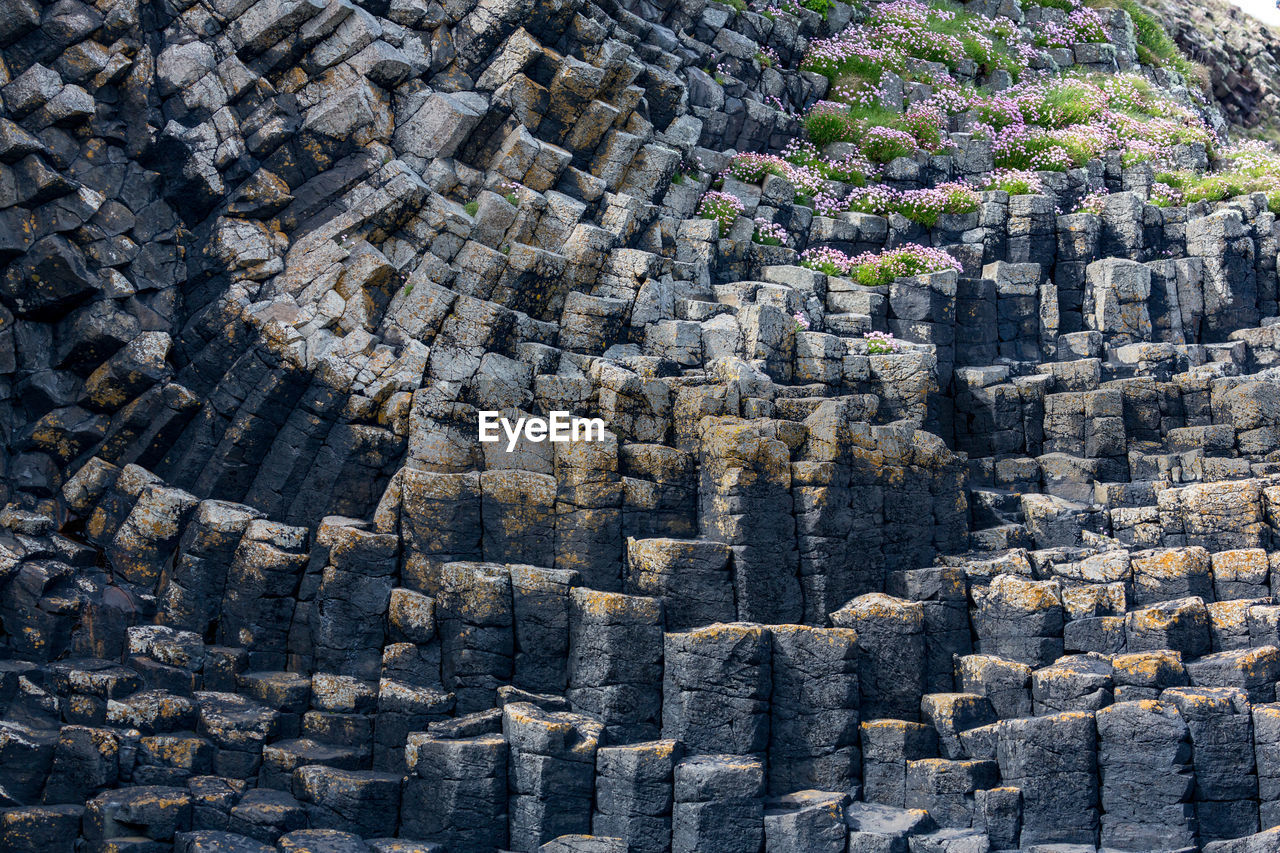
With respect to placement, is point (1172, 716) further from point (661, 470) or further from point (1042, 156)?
point (1042, 156)

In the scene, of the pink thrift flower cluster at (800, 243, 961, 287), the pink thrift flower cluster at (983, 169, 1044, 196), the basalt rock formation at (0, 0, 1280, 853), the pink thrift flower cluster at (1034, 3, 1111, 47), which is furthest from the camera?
the pink thrift flower cluster at (1034, 3, 1111, 47)

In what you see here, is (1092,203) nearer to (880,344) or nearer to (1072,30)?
(880,344)

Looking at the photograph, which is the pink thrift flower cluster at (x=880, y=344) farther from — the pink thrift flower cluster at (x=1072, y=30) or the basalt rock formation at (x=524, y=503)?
the pink thrift flower cluster at (x=1072, y=30)

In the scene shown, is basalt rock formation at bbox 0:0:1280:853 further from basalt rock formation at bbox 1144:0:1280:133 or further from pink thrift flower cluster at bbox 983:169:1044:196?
basalt rock formation at bbox 1144:0:1280:133

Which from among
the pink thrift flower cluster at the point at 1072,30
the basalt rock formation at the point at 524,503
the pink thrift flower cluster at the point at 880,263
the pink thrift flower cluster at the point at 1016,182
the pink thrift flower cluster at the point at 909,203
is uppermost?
the pink thrift flower cluster at the point at 1072,30

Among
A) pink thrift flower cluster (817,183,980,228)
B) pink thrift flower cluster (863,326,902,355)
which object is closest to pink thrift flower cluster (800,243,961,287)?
pink thrift flower cluster (817,183,980,228)

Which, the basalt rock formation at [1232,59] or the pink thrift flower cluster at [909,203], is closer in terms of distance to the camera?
the pink thrift flower cluster at [909,203]

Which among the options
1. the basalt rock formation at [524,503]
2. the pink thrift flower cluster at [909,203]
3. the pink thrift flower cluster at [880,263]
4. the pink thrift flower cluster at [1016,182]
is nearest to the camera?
the basalt rock formation at [524,503]

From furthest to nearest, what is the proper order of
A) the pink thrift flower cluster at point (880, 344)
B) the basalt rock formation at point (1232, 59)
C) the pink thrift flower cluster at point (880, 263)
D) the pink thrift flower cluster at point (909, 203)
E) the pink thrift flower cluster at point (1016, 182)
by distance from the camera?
the basalt rock formation at point (1232, 59)
the pink thrift flower cluster at point (1016, 182)
the pink thrift flower cluster at point (909, 203)
the pink thrift flower cluster at point (880, 263)
the pink thrift flower cluster at point (880, 344)

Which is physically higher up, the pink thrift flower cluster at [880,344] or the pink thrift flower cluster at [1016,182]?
the pink thrift flower cluster at [1016,182]

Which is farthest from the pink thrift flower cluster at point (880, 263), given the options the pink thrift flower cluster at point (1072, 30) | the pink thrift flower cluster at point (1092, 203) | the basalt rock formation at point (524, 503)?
the pink thrift flower cluster at point (1072, 30)
